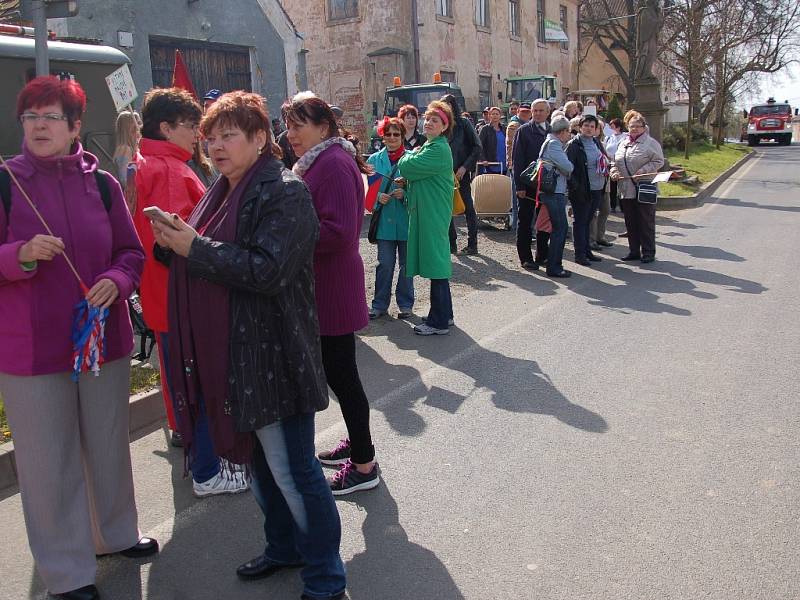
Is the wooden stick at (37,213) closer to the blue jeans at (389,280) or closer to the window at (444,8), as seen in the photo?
the blue jeans at (389,280)

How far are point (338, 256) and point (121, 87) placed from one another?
3.60 metres

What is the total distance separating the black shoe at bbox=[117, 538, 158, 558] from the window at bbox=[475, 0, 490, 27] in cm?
3041

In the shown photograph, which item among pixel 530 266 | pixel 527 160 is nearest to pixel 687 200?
pixel 527 160

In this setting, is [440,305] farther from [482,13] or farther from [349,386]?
[482,13]

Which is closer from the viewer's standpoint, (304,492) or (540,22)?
(304,492)

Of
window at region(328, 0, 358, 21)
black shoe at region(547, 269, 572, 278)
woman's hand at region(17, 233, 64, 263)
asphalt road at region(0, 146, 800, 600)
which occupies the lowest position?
asphalt road at region(0, 146, 800, 600)

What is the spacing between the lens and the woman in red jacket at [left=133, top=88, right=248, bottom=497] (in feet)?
12.7

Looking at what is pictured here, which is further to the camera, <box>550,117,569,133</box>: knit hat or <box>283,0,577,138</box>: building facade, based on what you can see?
<box>283,0,577,138</box>: building facade

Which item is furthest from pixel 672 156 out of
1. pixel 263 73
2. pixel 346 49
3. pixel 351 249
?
pixel 351 249

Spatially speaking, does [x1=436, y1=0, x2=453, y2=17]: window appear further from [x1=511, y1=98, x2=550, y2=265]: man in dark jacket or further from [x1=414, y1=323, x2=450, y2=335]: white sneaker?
[x1=414, y1=323, x2=450, y2=335]: white sneaker

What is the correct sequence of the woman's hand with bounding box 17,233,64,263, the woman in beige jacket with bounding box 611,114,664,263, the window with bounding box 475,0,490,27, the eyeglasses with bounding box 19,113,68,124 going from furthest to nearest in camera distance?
the window with bounding box 475,0,490,27 < the woman in beige jacket with bounding box 611,114,664,263 < the eyeglasses with bounding box 19,113,68,124 < the woman's hand with bounding box 17,233,64,263

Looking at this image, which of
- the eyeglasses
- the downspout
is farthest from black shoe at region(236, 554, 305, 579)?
the downspout

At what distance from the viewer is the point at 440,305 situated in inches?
275

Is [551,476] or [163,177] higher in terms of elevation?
[163,177]
